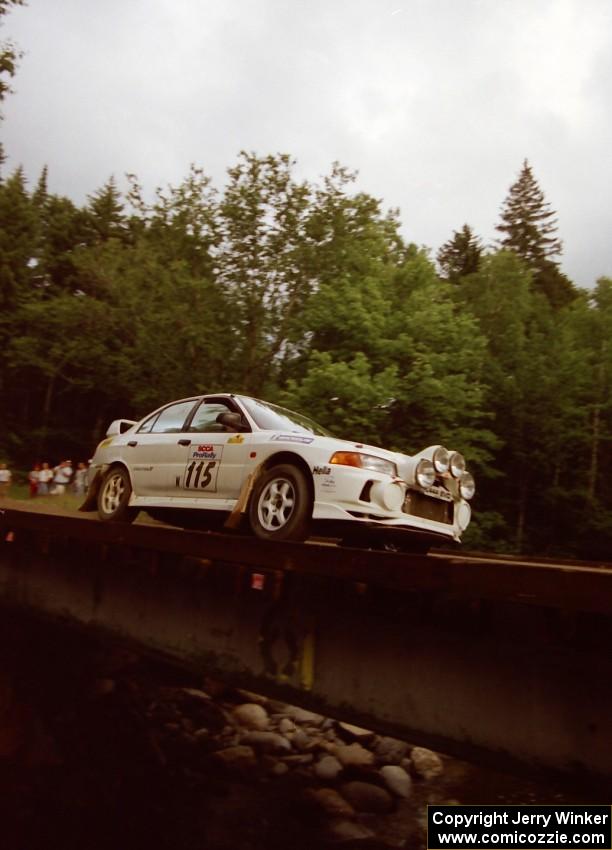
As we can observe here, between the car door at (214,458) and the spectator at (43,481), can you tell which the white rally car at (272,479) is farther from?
the spectator at (43,481)

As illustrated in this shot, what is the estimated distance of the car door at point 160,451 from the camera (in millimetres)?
8266

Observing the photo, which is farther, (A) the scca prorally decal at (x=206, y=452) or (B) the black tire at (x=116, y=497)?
(B) the black tire at (x=116, y=497)

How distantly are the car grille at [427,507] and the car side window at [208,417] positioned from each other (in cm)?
238

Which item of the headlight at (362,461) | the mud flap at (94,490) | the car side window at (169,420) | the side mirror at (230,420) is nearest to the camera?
the headlight at (362,461)

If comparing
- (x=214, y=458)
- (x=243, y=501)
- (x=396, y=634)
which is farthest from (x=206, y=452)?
(x=396, y=634)

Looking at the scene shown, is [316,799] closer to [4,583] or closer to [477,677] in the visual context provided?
[4,583]

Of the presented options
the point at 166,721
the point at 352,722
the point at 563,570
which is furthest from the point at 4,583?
the point at 563,570

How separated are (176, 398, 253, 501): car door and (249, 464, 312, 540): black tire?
39 centimetres

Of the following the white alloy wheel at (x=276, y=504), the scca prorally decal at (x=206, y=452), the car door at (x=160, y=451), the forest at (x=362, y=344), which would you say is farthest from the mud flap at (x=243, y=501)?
the forest at (x=362, y=344)

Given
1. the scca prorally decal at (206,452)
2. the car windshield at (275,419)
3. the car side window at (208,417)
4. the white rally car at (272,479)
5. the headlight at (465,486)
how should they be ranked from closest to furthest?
1. the white rally car at (272,479)
2. the headlight at (465,486)
3. the scca prorally decal at (206,452)
4. the car windshield at (275,419)
5. the car side window at (208,417)

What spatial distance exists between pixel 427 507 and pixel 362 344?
63.5ft

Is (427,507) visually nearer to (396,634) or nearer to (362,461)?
(362,461)

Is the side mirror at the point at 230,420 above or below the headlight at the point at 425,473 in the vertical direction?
above

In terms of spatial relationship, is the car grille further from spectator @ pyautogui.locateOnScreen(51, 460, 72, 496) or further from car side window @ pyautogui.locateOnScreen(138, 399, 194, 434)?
spectator @ pyautogui.locateOnScreen(51, 460, 72, 496)
